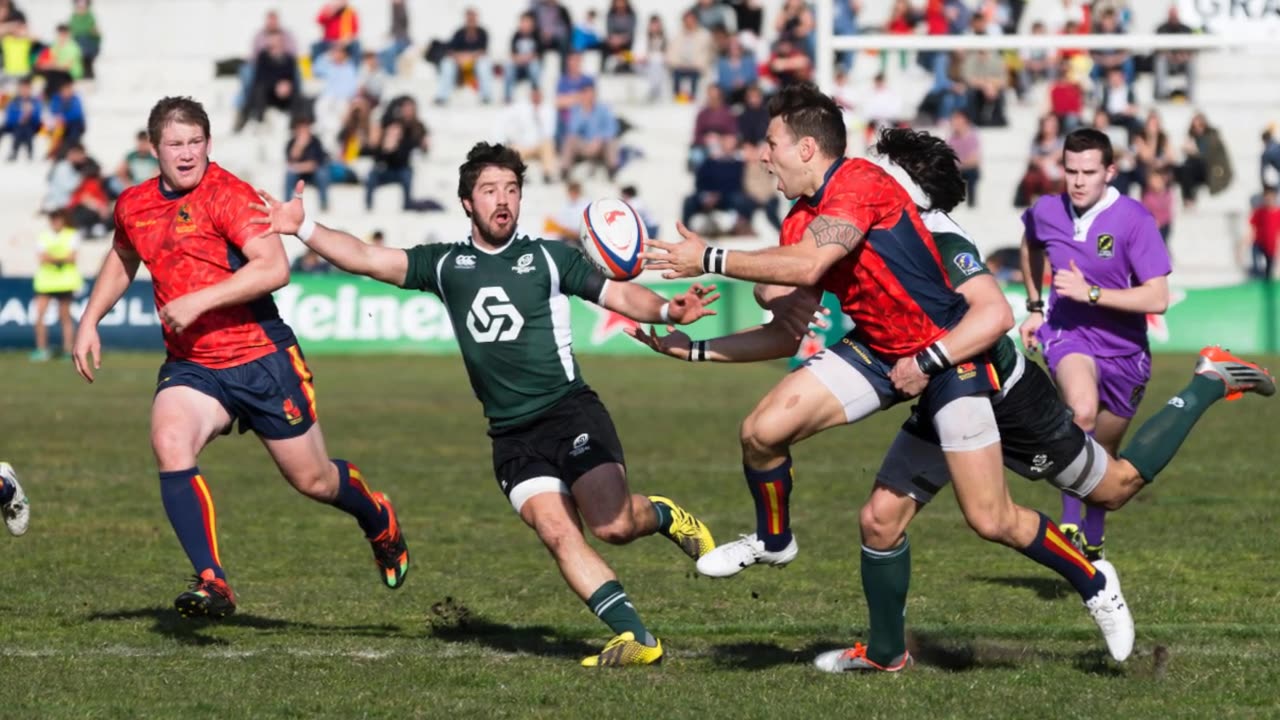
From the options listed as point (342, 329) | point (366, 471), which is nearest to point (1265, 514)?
point (366, 471)

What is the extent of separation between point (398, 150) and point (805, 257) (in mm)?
23804

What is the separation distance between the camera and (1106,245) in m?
9.52

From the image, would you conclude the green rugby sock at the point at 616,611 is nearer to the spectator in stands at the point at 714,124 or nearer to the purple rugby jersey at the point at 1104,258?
the purple rugby jersey at the point at 1104,258

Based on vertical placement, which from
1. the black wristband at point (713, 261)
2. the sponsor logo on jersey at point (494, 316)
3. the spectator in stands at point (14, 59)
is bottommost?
the sponsor logo on jersey at point (494, 316)

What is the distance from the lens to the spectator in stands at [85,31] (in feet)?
108

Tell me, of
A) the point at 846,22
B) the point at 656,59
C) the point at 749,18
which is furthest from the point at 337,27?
the point at 846,22

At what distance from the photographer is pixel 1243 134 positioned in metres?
30.8

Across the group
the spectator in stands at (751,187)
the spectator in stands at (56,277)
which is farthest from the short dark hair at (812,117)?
the spectator in stands at (751,187)

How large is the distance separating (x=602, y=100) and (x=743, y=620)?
2396 cm

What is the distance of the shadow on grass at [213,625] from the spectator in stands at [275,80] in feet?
77.1

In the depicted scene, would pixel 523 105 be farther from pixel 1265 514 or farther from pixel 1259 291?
pixel 1265 514

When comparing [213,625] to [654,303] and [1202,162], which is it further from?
[1202,162]

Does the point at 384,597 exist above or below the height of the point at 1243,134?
below

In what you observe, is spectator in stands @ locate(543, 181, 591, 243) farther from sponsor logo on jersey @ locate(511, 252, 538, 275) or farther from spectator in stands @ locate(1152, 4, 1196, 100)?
sponsor logo on jersey @ locate(511, 252, 538, 275)
